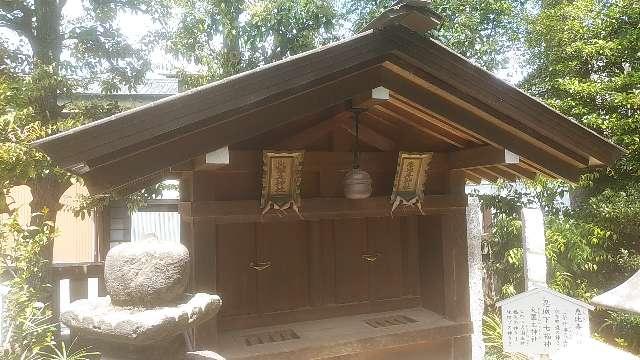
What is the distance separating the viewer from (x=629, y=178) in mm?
9719

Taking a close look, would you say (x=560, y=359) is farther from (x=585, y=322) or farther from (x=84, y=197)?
(x=84, y=197)

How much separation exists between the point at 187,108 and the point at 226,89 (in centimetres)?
36

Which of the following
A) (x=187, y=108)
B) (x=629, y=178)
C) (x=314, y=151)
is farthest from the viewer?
(x=629, y=178)

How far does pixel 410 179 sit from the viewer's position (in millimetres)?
5500

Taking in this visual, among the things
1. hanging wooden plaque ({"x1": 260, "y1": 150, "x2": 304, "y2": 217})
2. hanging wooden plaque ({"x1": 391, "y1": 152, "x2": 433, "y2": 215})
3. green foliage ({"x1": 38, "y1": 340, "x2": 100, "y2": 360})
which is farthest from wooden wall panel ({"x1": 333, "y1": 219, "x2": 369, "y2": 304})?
green foliage ({"x1": 38, "y1": 340, "x2": 100, "y2": 360})

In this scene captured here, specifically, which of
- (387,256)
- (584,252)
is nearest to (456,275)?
(387,256)

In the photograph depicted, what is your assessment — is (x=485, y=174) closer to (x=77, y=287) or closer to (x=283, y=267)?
(x=283, y=267)

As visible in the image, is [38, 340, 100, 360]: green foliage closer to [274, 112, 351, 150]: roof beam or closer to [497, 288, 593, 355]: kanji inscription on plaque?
[274, 112, 351, 150]: roof beam

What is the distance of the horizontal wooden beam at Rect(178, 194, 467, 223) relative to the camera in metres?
4.65

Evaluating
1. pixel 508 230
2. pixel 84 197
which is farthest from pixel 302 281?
pixel 508 230

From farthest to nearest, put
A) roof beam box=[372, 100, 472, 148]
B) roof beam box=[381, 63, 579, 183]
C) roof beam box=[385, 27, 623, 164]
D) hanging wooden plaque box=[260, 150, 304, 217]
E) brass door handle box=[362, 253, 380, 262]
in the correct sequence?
brass door handle box=[362, 253, 380, 262] < roof beam box=[372, 100, 472, 148] < hanging wooden plaque box=[260, 150, 304, 217] < roof beam box=[381, 63, 579, 183] < roof beam box=[385, 27, 623, 164]

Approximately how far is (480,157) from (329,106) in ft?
7.12

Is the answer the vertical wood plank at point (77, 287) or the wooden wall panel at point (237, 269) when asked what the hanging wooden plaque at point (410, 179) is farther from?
the vertical wood plank at point (77, 287)

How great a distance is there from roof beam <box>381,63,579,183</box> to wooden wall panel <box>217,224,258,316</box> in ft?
8.63
